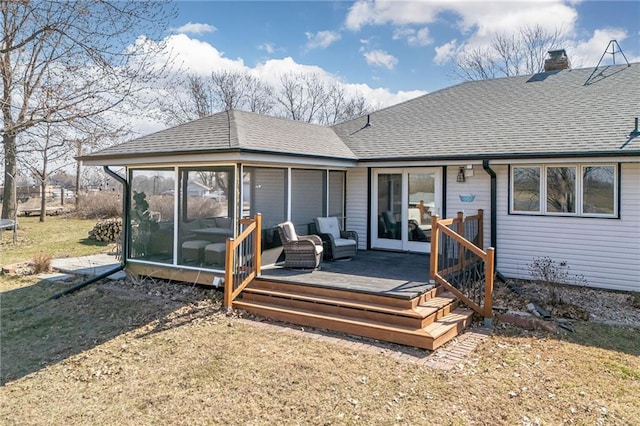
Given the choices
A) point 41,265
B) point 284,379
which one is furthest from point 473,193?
point 41,265

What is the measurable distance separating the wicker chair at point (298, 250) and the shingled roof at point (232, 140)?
1.52m

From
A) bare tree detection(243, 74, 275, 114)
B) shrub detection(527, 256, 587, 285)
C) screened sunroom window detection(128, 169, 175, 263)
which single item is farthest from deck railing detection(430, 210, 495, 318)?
bare tree detection(243, 74, 275, 114)

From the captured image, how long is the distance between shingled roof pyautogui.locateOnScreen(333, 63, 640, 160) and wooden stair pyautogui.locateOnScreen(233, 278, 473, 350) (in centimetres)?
396

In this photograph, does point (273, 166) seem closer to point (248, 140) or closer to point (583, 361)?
point (248, 140)

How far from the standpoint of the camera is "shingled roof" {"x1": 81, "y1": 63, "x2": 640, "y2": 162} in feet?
27.2

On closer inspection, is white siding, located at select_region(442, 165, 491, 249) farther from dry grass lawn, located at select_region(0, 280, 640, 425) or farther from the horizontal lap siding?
dry grass lawn, located at select_region(0, 280, 640, 425)

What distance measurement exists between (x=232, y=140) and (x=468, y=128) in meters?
5.97

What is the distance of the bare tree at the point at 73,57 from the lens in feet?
26.0

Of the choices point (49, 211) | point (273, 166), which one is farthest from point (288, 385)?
point (49, 211)

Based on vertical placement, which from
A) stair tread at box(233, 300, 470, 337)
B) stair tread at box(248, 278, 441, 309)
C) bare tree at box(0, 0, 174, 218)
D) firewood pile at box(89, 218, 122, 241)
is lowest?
stair tread at box(233, 300, 470, 337)

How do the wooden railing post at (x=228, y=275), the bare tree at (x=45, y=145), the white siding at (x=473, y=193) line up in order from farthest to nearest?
the bare tree at (x=45, y=145)
the white siding at (x=473, y=193)
the wooden railing post at (x=228, y=275)

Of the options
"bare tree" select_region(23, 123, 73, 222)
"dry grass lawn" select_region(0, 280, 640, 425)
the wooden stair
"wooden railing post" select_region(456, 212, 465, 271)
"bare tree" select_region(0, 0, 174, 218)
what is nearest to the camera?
"dry grass lawn" select_region(0, 280, 640, 425)

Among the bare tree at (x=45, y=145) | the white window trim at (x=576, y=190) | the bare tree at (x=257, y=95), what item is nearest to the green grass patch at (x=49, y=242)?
the bare tree at (x=45, y=145)

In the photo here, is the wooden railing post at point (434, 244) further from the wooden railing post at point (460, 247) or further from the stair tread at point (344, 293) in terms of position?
the wooden railing post at point (460, 247)
